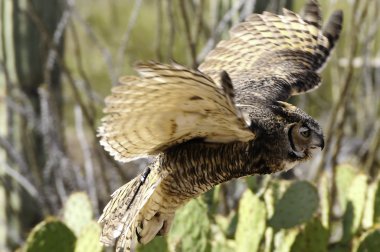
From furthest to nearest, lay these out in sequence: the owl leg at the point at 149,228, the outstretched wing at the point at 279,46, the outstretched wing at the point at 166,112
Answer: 1. the outstretched wing at the point at 279,46
2. the owl leg at the point at 149,228
3. the outstretched wing at the point at 166,112

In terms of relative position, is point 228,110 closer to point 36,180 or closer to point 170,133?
point 170,133

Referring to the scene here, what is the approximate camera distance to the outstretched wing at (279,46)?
7.59 ft

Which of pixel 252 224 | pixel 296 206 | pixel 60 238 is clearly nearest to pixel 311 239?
pixel 296 206

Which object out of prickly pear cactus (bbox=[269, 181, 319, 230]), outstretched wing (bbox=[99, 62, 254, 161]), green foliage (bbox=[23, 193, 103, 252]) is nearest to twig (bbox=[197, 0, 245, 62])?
prickly pear cactus (bbox=[269, 181, 319, 230])

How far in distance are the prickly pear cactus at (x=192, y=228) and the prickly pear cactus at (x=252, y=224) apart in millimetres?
107

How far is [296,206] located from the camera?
2400 millimetres

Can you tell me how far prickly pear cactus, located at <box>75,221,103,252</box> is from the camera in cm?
209

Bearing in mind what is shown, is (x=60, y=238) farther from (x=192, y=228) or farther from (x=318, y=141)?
(x=318, y=141)

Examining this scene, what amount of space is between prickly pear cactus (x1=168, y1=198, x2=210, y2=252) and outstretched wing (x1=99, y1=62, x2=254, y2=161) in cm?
52

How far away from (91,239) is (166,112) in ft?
1.74

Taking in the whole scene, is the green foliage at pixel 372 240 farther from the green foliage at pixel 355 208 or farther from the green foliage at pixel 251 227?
the green foliage at pixel 355 208

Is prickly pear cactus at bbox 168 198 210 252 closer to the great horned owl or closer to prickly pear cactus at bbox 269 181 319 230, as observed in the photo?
prickly pear cactus at bbox 269 181 319 230

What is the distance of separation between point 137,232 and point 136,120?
0.35 m

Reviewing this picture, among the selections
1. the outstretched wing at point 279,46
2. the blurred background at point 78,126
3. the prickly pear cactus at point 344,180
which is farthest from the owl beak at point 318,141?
the prickly pear cactus at point 344,180
